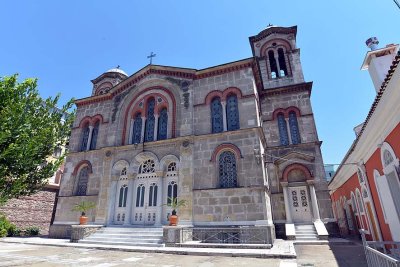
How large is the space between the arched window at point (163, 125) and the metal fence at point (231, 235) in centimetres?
586

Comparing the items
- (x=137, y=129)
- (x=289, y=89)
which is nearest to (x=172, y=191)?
(x=137, y=129)

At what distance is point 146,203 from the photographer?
13.1 m

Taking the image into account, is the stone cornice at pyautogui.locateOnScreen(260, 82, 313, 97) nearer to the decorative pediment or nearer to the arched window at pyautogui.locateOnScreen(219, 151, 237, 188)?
the decorative pediment

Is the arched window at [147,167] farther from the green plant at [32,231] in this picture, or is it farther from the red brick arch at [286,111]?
the green plant at [32,231]

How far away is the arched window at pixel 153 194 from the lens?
42.9 feet

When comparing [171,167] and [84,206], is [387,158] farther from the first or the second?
[84,206]

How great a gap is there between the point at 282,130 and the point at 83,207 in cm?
1343

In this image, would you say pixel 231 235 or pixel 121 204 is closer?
pixel 231 235

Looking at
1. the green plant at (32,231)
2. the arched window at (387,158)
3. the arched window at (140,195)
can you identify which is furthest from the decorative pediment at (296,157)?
the green plant at (32,231)

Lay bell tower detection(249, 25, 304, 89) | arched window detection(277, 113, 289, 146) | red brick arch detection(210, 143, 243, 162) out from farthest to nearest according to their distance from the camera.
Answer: bell tower detection(249, 25, 304, 89), arched window detection(277, 113, 289, 146), red brick arch detection(210, 143, 243, 162)

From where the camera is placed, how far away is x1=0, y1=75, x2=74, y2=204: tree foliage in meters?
6.62

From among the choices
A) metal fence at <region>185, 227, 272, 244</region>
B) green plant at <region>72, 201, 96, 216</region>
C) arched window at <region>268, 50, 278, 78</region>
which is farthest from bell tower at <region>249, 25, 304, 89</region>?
green plant at <region>72, 201, 96, 216</region>

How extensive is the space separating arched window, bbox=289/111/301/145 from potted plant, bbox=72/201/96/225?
13.3 m

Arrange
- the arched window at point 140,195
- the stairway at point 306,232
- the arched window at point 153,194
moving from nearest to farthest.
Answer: the stairway at point 306,232 → the arched window at point 153,194 → the arched window at point 140,195
